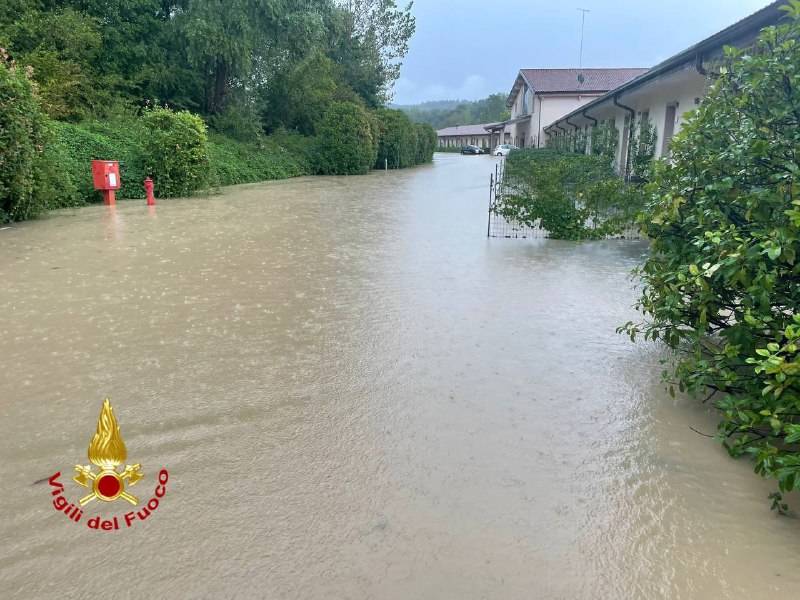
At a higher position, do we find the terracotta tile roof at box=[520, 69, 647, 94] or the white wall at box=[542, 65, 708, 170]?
the terracotta tile roof at box=[520, 69, 647, 94]

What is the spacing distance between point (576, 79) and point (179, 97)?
102ft

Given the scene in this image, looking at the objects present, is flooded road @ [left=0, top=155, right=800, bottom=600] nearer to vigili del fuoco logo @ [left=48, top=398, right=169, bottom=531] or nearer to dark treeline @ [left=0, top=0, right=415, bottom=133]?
vigili del fuoco logo @ [left=48, top=398, right=169, bottom=531]

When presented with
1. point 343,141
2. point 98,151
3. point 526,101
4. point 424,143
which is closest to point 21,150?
point 98,151

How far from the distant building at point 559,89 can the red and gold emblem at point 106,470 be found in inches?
1697

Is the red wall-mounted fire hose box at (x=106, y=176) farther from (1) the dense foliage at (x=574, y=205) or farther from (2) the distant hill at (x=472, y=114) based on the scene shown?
(2) the distant hill at (x=472, y=114)

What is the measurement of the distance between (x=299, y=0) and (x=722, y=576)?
24821mm

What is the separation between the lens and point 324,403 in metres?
3.86

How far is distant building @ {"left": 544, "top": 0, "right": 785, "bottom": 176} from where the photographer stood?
777 cm

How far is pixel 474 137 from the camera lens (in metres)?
85.8

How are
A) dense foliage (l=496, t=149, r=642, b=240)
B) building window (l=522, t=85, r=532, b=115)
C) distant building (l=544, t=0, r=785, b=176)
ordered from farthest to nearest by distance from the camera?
1. building window (l=522, t=85, r=532, b=115)
2. dense foliage (l=496, t=149, r=642, b=240)
3. distant building (l=544, t=0, r=785, b=176)

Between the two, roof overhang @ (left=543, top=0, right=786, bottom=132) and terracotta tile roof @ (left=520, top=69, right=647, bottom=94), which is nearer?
roof overhang @ (left=543, top=0, right=786, bottom=132)

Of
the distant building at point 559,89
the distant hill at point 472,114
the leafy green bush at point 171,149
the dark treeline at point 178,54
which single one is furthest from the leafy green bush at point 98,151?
the distant hill at point 472,114

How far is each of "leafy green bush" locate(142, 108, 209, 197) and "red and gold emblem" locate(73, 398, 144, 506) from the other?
1453 cm

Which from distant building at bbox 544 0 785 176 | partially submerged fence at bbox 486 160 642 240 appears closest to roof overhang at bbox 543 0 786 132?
distant building at bbox 544 0 785 176
